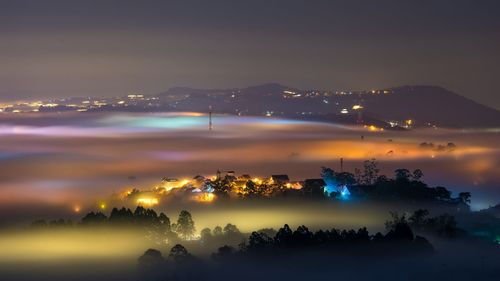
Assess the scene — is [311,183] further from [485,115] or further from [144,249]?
[485,115]

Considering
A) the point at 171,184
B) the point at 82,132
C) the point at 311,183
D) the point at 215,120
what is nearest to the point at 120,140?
the point at 82,132

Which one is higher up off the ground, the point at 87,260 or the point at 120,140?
the point at 120,140

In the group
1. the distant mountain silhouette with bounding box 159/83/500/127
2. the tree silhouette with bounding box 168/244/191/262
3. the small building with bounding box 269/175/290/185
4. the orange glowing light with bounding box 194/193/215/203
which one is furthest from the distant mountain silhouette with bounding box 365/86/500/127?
the tree silhouette with bounding box 168/244/191/262

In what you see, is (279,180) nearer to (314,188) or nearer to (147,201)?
(314,188)

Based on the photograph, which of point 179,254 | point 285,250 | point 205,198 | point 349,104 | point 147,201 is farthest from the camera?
point 349,104

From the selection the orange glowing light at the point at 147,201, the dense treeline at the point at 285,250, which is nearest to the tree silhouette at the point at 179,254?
the dense treeline at the point at 285,250

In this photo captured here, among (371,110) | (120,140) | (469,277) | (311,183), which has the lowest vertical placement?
(469,277)

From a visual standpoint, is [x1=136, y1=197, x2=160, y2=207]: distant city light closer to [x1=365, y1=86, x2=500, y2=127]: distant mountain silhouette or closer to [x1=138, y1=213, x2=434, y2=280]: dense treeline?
[x1=138, y1=213, x2=434, y2=280]: dense treeline

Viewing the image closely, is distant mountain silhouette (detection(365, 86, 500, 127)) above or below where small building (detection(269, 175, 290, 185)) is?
above

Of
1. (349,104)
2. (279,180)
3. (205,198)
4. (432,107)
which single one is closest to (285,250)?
(205,198)
